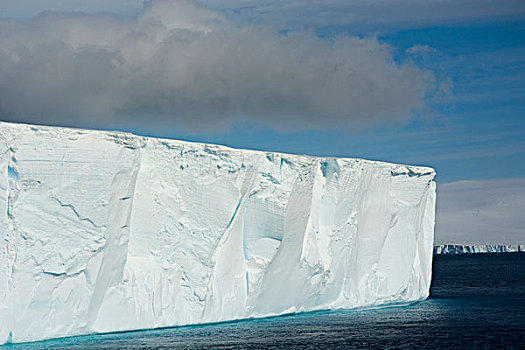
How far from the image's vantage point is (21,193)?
15.8 m

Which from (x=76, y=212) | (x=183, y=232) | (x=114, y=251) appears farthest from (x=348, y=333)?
(x=76, y=212)

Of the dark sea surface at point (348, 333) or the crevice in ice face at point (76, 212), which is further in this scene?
the crevice in ice face at point (76, 212)

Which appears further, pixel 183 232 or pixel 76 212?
pixel 183 232

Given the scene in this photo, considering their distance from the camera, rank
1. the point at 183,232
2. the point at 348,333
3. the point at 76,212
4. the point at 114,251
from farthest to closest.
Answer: the point at 183,232
the point at 348,333
the point at 114,251
the point at 76,212

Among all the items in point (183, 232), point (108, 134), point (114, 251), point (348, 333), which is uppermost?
point (108, 134)

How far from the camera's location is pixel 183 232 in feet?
60.6

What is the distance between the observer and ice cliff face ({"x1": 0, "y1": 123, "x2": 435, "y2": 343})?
15.9 m

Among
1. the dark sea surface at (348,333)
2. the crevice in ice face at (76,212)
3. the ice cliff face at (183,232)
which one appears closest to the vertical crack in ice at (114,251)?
the ice cliff face at (183,232)

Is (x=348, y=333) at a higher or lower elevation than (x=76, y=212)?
lower

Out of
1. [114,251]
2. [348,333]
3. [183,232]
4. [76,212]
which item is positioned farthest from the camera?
[183,232]

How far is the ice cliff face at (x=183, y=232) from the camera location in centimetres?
1585

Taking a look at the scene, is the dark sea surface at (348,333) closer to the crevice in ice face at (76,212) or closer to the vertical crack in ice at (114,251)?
the vertical crack in ice at (114,251)

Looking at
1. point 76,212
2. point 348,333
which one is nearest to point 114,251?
point 76,212

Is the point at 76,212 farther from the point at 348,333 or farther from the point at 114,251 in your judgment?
the point at 348,333
